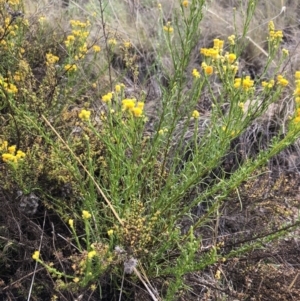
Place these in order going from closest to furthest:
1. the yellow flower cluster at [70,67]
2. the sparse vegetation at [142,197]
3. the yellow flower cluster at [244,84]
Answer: the yellow flower cluster at [244,84] → the sparse vegetation at [142,197] → the yellow flower cluster at [70,67]

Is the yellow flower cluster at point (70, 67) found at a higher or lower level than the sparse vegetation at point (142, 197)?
higher

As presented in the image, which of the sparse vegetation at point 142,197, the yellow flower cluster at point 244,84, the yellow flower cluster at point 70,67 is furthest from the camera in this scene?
the yellow flower cluster at point 70,67

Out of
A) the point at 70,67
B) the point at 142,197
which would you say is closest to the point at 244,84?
the point at 142,197

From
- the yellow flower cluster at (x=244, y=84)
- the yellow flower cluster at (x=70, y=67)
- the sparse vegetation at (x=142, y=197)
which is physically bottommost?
the sparse vegetation at (x=142, y=197)

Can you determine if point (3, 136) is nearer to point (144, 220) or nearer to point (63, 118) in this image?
point (63, 118)

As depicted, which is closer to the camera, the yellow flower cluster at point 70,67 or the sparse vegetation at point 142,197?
the sparse vegetation at point 142,197

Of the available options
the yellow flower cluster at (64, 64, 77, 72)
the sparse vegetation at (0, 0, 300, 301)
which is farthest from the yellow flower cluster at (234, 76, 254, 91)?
the yellow flower cluster at (64, 64, 77, 72)

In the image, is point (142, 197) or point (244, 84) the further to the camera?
point (142, 197)

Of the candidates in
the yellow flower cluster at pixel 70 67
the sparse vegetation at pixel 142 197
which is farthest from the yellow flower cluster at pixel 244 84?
the yellow flower cluster at pixel 70 67

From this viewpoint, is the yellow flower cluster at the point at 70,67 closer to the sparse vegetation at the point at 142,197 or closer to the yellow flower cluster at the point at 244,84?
the sparse vegetation at the point at 142,197

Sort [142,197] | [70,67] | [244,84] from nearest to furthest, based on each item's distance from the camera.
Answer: [244,84]
[142,197]
[70,67]

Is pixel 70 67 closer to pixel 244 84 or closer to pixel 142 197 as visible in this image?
pixel 142 197

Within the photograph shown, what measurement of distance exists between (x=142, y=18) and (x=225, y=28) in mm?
679

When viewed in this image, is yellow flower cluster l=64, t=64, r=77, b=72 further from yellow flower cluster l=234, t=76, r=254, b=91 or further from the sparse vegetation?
yellow flower cluster l=234, t=76, r=254, b=91
